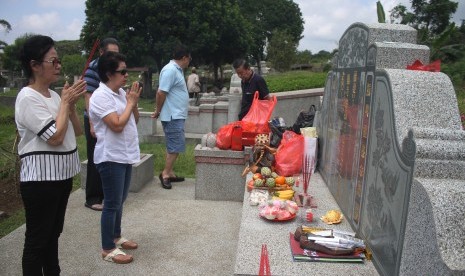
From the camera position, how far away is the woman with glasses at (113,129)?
10.5 ft

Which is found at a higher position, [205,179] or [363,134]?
[363,134]

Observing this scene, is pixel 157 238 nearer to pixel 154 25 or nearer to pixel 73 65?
pixel 154 25

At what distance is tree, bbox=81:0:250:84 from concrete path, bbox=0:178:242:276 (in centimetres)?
2081

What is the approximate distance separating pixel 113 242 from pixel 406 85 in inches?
99.7

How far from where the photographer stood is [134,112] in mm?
3584

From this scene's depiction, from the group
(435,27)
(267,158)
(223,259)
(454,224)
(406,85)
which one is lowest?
(223,259)

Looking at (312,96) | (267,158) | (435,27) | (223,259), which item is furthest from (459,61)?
(223,259)

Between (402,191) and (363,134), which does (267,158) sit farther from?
(402,191)

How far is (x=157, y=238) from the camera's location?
4.12 m

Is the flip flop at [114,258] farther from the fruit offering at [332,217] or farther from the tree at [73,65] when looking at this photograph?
the tree at [73,65]

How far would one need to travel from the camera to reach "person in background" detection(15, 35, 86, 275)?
2635 millimetres

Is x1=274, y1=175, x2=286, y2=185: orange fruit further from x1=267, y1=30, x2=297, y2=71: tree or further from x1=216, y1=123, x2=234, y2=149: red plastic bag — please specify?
x1=267, y1=30, x2=297, y2=71: tree

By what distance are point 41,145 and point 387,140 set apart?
211 cm

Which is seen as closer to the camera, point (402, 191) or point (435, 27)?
point (402, 191)
